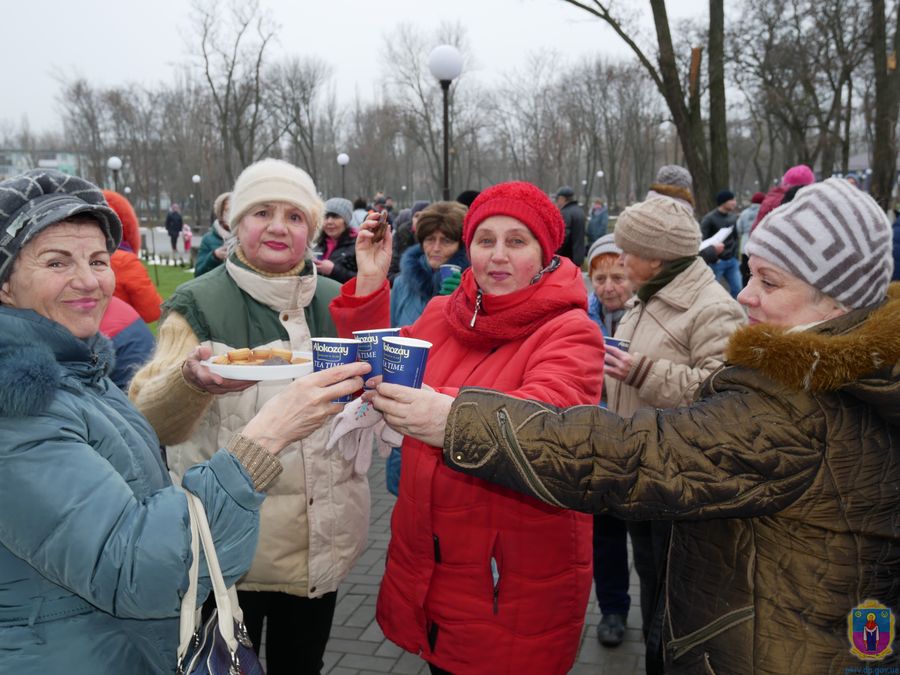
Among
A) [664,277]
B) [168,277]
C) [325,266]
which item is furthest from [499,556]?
[168,277]

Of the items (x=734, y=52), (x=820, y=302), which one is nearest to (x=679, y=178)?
(x=820, y=302)

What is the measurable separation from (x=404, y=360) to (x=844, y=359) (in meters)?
0.97

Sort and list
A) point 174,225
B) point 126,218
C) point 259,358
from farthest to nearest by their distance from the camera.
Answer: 1. point 174,225
2. point 126,218
3. point 259,358

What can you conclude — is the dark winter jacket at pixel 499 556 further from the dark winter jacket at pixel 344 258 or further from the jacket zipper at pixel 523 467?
the dark winter jacket at pixel 344 258

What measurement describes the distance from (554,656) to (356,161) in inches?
2674

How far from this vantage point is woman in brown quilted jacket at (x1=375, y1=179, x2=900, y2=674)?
157 cm

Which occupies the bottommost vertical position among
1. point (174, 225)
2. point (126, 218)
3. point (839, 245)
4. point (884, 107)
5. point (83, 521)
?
point (83, 521)

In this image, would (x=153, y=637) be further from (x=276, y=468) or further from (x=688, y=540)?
(x=688, y=540)

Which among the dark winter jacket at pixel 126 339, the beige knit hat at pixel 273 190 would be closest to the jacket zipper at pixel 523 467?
the beige knit hat at pixel 273 190

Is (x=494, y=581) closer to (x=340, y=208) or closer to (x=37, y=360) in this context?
(x=37, y=360)

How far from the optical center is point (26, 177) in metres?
1.73

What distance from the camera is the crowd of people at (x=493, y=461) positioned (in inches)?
59.6

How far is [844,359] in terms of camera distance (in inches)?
59.4

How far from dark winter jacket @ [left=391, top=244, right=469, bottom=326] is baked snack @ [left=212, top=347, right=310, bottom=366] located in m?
3.14
